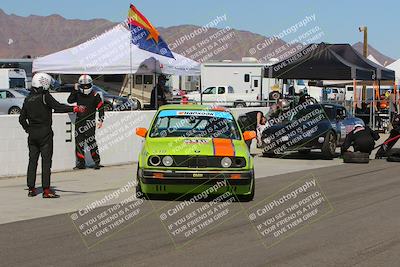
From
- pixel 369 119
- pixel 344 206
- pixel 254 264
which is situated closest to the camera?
pixel 254 264

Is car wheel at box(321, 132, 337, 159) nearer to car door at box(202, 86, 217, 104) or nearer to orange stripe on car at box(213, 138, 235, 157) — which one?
orange stripe on car at box(213, 138, 235, 157)

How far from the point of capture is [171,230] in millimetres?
7504

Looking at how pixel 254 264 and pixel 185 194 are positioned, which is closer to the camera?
pixel 254 264

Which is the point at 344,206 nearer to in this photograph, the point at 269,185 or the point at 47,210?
the point at 269,185

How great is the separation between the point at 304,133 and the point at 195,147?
7930mm

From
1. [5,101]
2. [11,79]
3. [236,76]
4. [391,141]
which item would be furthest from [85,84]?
[236,76]

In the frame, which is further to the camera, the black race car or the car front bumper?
the black race car

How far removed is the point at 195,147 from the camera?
368 inches

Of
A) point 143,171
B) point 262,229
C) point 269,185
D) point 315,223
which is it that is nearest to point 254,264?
point 262,229

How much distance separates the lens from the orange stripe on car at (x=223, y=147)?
9.25 meters

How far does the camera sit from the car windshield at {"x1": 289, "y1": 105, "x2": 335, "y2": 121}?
58.5 ft

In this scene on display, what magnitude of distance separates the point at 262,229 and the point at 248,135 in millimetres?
2850

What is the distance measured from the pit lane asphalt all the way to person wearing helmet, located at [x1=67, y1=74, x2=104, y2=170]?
4258mm

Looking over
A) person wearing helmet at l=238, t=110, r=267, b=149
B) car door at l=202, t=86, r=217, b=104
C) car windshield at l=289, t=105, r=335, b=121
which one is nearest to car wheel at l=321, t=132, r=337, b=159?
car windshield at l=289, t=105, r=335, b=121
